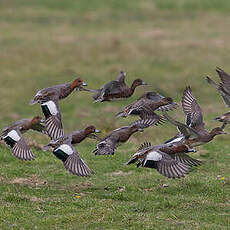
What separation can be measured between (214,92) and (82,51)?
5.90 metres

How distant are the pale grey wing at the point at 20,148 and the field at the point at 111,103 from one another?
1.69ft

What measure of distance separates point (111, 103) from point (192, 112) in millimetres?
9441

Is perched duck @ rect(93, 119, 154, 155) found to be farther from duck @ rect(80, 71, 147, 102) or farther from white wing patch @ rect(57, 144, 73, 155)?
duck @ rect(80, 71, 147, 102)

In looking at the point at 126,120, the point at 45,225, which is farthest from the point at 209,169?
the point at 126,120

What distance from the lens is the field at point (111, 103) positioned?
7.71 meters

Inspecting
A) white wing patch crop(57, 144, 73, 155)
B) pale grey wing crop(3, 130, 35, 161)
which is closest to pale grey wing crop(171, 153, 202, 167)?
white wing patch crop(57, 144, 73, 155)

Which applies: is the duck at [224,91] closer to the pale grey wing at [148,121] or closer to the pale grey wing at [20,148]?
the pale grey wing at [148,121]

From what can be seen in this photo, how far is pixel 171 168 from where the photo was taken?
7.80 metres

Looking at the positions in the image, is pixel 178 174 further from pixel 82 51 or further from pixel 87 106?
pixel 82 51

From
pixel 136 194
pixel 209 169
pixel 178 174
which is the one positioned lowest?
pixel 209 169

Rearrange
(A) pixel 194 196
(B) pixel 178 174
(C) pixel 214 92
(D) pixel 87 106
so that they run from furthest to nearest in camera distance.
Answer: (C) pixel 214 92
(D) pixel 87 106
(A) pixel 194 196
(B) pixel 178 174

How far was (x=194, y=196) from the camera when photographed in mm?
8578

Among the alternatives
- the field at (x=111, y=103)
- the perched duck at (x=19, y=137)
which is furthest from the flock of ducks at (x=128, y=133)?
the field at (x=111, y=103)

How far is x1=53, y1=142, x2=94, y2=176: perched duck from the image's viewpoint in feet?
26.3
